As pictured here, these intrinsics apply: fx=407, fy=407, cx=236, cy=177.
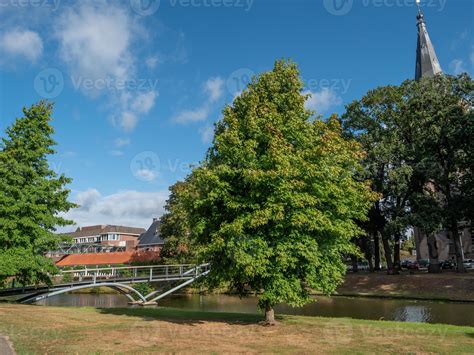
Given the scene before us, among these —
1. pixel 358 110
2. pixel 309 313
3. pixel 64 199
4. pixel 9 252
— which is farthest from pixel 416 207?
pixel 9 252

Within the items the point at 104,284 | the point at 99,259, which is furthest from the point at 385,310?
the point at 99,259

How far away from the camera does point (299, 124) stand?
17.8 meters

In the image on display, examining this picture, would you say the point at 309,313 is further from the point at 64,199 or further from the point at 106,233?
the point at 106,233

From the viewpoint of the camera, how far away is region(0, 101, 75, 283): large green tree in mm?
Result: 24434

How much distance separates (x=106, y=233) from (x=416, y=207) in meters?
90.6

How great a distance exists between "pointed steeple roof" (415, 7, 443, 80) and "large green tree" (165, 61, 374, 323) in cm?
6909

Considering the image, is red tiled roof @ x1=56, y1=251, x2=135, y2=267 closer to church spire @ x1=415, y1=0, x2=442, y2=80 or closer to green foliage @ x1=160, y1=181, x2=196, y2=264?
green foliage @ x1=160, y1=181, x2=196, y2=264

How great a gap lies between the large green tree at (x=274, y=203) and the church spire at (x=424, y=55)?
6909cm

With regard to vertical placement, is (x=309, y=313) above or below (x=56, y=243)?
below

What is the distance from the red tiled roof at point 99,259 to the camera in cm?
6444

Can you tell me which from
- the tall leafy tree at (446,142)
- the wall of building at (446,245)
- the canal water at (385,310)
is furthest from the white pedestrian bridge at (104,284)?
the wall of building at (446,245)

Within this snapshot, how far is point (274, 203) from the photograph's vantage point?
1588cm

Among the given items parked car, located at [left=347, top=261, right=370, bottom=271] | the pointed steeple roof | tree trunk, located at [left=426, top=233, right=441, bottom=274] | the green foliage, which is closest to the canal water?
tree trunk, located at [left=426, top=233, right=441, bottom=274]

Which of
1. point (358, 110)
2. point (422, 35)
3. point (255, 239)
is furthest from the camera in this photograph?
point (422, 35)
